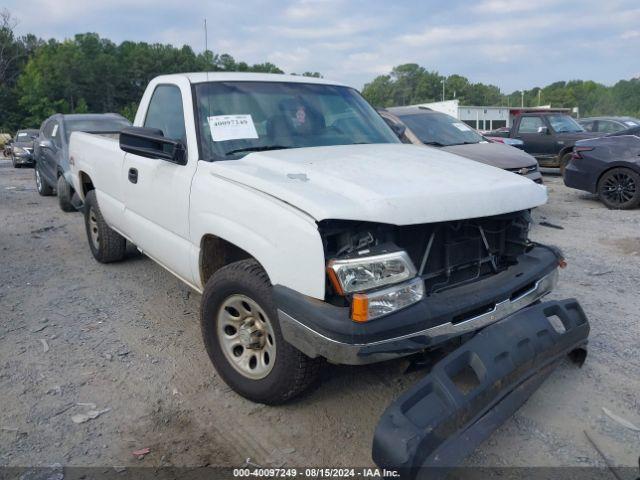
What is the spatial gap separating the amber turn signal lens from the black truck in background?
12186 mm

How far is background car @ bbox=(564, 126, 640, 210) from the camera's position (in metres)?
8.62

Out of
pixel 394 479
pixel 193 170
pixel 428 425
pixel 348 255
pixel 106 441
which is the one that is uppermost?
pixel 193 170

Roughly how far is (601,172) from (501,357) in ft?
25.3

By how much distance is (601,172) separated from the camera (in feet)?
A: 29.3

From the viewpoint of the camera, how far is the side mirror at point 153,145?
3.46m

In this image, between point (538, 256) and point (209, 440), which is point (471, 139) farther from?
point (209, 440)

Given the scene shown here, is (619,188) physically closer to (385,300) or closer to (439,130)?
(439,130)

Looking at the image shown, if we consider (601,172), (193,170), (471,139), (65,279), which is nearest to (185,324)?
(193,170)

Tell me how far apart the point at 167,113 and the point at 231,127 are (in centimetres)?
83

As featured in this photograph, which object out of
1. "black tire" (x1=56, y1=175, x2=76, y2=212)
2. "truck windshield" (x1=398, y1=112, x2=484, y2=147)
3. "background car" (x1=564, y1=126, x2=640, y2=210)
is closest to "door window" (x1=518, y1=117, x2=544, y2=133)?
"background car" (x1=564, y1=126, x2=640, y2=210)

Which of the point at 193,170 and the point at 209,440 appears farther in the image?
the point at 193,170

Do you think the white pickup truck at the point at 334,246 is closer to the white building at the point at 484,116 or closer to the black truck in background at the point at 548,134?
the black truck in background at the point at 548,134

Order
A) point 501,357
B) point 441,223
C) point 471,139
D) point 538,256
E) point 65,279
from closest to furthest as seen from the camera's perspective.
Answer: point 501,357 → point 441,223 → point 538,256 → point 65,279 → point 471,139

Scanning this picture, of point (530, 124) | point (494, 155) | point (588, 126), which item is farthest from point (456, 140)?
point (588, 126)
